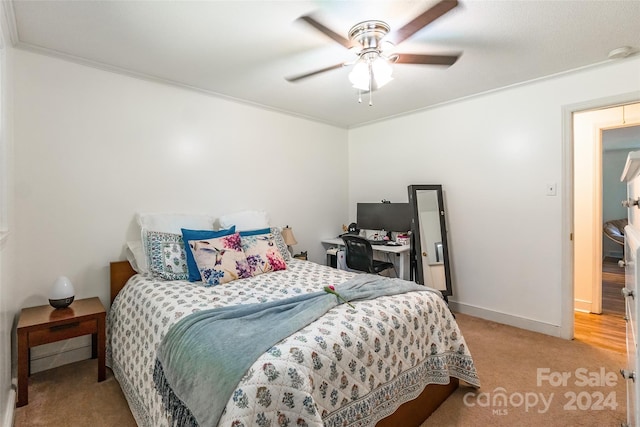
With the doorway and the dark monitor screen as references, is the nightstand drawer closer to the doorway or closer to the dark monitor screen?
the dark monitor screen

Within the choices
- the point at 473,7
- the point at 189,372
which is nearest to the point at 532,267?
the point at 473,7

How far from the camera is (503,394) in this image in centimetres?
204

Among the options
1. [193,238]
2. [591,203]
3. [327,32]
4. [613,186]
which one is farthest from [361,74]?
[613,186]

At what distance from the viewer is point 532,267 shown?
3.02 meters

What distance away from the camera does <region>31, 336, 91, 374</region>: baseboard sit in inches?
91.4

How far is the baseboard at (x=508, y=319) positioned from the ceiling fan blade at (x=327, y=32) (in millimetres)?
2903

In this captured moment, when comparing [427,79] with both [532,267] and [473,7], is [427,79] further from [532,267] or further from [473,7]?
[532,267]

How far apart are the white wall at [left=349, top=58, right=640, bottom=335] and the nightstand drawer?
11.1ft

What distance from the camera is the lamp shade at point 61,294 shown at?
2.21 meters

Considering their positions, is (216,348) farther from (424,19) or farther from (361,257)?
(361,257)

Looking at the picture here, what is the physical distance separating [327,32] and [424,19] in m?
0.51

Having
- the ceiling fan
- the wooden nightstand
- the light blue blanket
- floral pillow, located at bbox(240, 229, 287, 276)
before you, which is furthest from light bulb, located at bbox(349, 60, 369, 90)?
the wooden nightstand

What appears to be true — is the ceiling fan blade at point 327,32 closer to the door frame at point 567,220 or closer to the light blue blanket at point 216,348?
the light blue blanket at point 216,348

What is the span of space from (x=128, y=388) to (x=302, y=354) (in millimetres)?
1352
